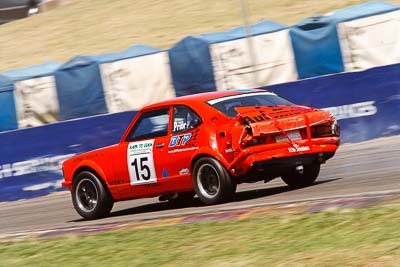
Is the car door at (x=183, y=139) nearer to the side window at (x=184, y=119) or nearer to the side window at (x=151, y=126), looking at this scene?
the side window at (x=184, y=119)

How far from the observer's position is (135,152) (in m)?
11.7

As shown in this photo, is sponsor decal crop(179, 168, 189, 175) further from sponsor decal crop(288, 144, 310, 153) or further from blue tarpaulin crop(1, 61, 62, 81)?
blue tarpaulin crop(1, 61, 62, 81)

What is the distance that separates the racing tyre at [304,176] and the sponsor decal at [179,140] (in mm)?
1540

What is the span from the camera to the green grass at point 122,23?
33.7 metres

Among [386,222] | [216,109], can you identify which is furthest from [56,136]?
[386,222]

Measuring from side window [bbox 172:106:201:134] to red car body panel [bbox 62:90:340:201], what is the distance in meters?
0.04

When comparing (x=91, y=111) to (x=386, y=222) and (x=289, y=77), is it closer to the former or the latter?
(x=289, y=77)

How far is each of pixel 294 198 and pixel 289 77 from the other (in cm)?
965

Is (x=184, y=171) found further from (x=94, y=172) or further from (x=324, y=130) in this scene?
(x=324, y=130)

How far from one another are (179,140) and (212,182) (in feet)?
2.29

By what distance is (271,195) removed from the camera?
11.2 metres

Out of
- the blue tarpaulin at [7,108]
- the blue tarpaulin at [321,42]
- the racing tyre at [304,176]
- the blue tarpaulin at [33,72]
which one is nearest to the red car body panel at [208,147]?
the racing tyre at [304,176]

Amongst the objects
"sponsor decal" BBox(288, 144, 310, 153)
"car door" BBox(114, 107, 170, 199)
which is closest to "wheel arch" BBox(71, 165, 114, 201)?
"car door" BBox(114, 107, 170, 199)

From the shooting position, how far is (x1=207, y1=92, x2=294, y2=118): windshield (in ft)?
35.9
